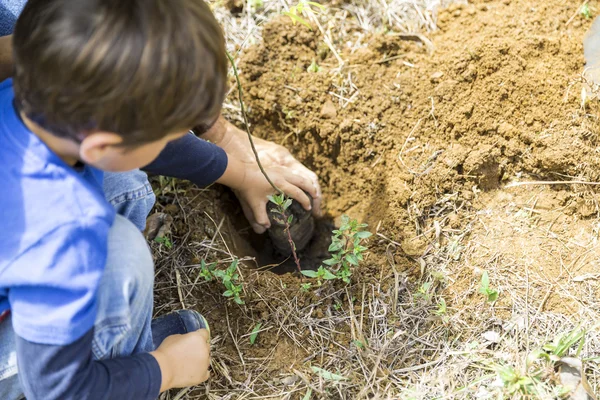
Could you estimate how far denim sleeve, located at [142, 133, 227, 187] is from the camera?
6.35ft

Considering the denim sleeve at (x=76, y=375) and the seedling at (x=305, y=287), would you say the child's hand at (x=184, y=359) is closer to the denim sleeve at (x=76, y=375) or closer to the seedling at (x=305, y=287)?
the denim sleeve at (x=76, y=375)

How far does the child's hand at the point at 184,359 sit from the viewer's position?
1688mm

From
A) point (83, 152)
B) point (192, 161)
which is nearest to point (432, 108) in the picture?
point (192, 161)

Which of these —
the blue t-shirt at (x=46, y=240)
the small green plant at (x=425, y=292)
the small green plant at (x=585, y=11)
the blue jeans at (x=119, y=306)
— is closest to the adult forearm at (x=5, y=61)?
the blue t-shirt at (x=46, y=240)

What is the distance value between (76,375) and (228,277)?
68cm

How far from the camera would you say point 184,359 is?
69.1 inches

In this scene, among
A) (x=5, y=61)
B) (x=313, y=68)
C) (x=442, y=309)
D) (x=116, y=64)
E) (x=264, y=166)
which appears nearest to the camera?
(x=116, y=64)

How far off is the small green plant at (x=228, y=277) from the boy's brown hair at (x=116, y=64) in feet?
2.65

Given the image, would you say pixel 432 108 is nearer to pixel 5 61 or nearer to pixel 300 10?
pixel 300 10

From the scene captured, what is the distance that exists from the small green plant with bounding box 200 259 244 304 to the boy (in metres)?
0.46

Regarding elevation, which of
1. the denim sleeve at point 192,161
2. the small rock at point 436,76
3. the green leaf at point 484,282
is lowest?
the green leaf at point 484,282

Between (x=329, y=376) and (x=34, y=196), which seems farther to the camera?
(x=329, y=376)

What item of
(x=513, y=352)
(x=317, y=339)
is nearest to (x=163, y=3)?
(x=317, y=339)

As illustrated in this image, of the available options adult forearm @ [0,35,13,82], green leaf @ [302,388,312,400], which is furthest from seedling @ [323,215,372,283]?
adult forearm @ [0,35,13,82]
